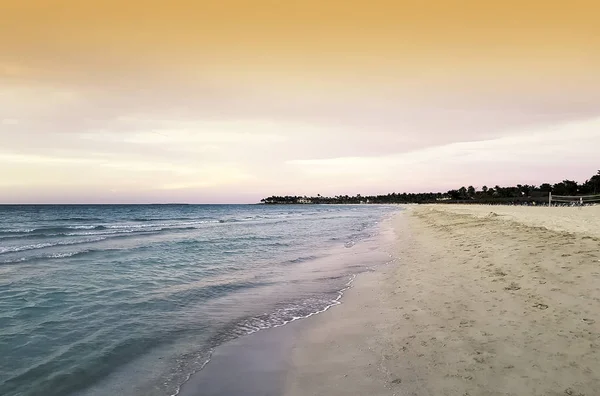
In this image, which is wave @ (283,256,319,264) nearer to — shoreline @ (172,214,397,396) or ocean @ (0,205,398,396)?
ocean @ (0,205,398,396)

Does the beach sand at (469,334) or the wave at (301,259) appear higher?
the beach sand at (469,334)

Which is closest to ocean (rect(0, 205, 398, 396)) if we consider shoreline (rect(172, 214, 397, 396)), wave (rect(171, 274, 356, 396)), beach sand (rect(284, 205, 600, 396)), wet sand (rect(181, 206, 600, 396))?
wave (rect(171, 274, 356, 396))

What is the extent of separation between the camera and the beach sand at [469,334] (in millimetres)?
5211

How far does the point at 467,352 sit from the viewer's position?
613cm

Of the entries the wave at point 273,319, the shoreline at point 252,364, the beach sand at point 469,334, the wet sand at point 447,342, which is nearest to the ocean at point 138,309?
the wave at point 273,319

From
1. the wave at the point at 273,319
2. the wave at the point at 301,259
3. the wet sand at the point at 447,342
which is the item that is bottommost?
the wave at the point at 301,259

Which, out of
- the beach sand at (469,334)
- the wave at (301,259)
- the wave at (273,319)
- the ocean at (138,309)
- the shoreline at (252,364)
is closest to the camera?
the beach sand at (469,334)

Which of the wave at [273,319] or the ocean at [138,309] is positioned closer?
the ocean at [138,309]

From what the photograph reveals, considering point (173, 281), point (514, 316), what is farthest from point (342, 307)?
point (173, 281)

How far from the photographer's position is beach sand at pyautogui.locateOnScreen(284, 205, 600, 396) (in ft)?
17.1

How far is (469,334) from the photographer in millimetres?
6918

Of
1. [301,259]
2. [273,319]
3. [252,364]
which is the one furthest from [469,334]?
[301,259]

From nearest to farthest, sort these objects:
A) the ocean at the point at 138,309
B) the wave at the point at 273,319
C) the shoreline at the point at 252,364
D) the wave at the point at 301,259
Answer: the shoreline at the point at 252,364 → the ocean at the point at 138,309 → the wave at the point at 273,319 → the wave at the point at 301,259

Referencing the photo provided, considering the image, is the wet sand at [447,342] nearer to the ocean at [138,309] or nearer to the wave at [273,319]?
the wave at [273,319]
